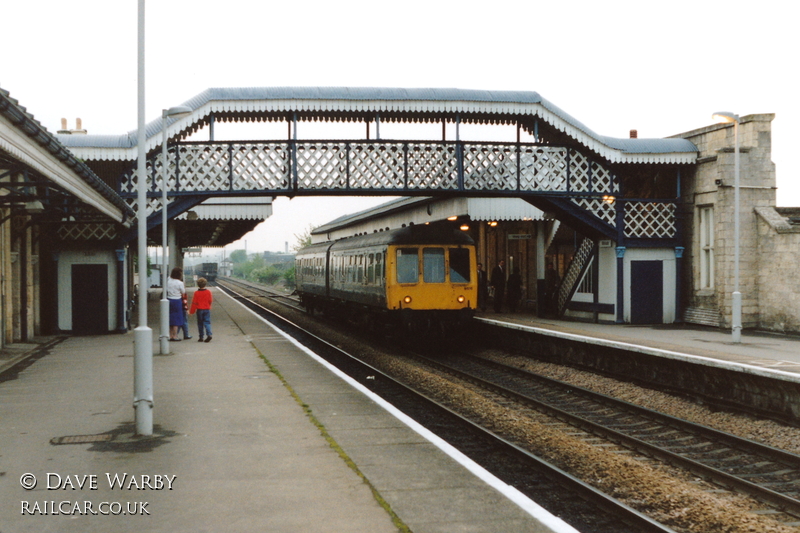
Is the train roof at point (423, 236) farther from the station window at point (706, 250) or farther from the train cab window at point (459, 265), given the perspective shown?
the station window at point (706, 250)

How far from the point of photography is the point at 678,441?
373 inches

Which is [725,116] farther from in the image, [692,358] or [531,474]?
[531,474]

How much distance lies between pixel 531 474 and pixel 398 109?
14924 millimetres

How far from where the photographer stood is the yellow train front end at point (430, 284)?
713 inches

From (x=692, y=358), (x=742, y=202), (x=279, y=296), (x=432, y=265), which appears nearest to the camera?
(x=692, y=358)

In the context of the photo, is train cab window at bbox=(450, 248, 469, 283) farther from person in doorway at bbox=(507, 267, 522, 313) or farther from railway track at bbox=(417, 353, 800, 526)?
person in doorway at bbox=(507, 267, 522, 313)

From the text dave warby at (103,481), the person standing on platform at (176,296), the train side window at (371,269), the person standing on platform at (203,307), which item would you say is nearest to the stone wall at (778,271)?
the train side window at (371,269)

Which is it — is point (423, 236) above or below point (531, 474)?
above

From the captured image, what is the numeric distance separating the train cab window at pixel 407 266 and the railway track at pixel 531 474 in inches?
215

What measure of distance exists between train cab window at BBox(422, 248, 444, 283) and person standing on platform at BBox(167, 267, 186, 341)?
5.45 metres

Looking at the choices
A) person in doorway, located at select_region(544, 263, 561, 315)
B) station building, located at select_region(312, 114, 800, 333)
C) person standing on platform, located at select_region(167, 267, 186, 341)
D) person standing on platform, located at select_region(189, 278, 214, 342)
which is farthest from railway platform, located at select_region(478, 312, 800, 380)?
person standing on platform, located at select_region(167, 267, 186, 341)

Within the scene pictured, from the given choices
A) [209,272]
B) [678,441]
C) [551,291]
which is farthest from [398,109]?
[209,272]

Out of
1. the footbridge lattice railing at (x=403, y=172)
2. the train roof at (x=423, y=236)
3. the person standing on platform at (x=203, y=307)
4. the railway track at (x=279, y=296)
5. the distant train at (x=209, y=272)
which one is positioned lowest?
the railway track at (x=279, y=296)

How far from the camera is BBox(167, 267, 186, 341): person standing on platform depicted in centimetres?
1767
